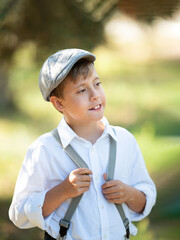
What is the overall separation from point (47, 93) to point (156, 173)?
52.8 inches

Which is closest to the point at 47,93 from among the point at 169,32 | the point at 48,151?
the point at 48,151

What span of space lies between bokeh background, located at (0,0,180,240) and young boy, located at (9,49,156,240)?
36.4 inches

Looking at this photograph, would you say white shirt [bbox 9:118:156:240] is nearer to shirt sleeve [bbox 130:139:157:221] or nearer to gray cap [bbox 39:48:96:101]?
shirt sleeve [bbox 130:139:157:221]

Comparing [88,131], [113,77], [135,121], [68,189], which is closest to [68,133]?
[88,131]

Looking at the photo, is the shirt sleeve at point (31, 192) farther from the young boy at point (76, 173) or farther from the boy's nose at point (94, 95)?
the boy's nose at point (94, 95)

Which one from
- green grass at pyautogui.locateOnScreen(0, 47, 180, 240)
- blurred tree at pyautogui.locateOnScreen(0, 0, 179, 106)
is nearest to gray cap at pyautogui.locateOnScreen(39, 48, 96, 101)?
blurred tree at pyautogui.locateOnScreen(0, 0, 179, 106)

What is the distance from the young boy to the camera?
1133 millimetres

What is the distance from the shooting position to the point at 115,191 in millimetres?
1143

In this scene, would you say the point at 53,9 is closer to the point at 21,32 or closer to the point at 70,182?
the point at 21,32

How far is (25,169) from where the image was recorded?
3.87 feet

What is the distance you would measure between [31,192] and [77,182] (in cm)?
17

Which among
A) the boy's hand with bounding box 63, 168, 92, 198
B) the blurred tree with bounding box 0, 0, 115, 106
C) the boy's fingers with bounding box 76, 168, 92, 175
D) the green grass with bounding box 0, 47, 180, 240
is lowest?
the green grass with bounding box 0, 47, 180, 240

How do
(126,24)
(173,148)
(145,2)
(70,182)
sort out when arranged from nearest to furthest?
(70,182)
(145,2)
(173,148)
(126,24)

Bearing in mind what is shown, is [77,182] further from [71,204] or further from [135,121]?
[135,121]
